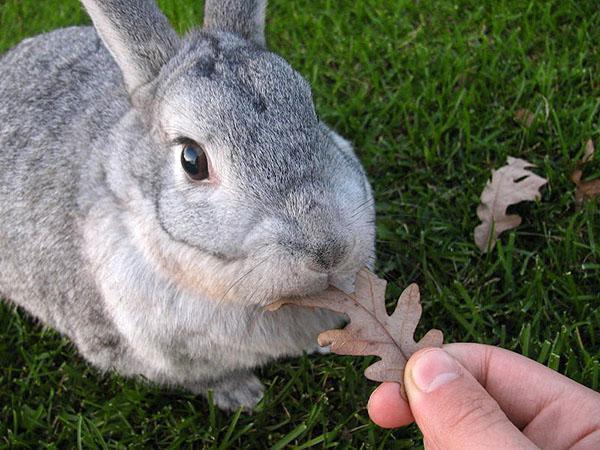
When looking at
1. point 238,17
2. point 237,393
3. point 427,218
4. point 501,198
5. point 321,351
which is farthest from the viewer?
point 427,218

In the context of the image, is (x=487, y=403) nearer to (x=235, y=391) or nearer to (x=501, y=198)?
(x=235, y=391)

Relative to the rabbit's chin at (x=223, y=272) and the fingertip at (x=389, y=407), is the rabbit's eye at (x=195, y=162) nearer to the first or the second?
the rabbit's chin at (x=223, y=272)

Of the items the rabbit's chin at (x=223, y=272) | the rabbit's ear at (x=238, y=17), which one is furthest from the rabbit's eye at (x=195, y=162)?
the rabbit's ear at (x=238, y=17)

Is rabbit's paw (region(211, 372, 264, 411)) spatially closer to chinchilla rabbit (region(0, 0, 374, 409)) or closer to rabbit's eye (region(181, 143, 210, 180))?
chinchilla rabbit (region(0, 0, 374, 409))

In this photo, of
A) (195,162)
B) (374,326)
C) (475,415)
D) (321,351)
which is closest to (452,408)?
(475,415)

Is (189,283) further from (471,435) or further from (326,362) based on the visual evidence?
(471,435)

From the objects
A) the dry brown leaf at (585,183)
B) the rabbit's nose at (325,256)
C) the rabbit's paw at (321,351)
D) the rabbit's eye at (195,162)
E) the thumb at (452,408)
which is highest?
the rabbit's eye at (195,162)
